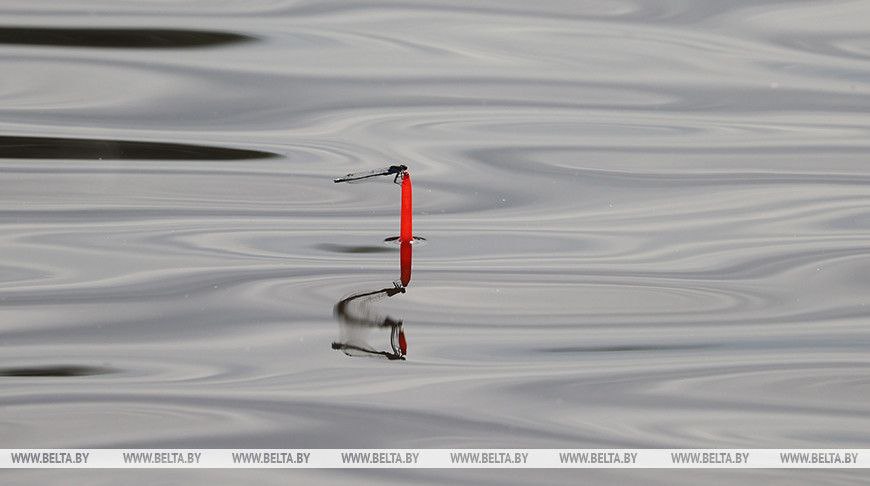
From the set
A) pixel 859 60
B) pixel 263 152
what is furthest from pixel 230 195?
pixel 859 60

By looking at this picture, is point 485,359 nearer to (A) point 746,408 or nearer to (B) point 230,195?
(A) point 746,408

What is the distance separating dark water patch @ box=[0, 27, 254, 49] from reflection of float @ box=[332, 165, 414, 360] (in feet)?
1.65

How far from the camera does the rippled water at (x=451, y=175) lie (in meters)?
1.96

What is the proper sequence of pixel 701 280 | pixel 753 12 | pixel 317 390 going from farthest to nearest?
1. pixel 753 12
2. pixel 701 280
3. pixel 317 390

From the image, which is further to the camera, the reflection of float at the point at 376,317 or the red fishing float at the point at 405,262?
the red fishing float at the point at 405,262

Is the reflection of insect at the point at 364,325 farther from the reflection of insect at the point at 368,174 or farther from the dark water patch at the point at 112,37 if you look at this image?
the dark water patch at the point at 112,37

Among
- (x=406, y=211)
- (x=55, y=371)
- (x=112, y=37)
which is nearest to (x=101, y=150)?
(x=112, y=37)

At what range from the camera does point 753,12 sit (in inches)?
86.1

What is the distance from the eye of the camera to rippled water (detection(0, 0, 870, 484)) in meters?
1.96

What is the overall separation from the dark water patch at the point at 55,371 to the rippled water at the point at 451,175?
10 cm

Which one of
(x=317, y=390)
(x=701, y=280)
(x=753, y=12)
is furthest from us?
(x=753, y=12)

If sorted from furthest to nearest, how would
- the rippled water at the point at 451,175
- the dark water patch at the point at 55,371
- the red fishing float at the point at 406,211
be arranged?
1. the red fishing float at the point at 406,211
2. the rippled water at the point at 451,175
3. the dark water patch at the point at 55,371

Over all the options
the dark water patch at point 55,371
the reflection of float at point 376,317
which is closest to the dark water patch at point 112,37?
the reflection of float at point 376,317

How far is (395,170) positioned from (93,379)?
0.73 m
